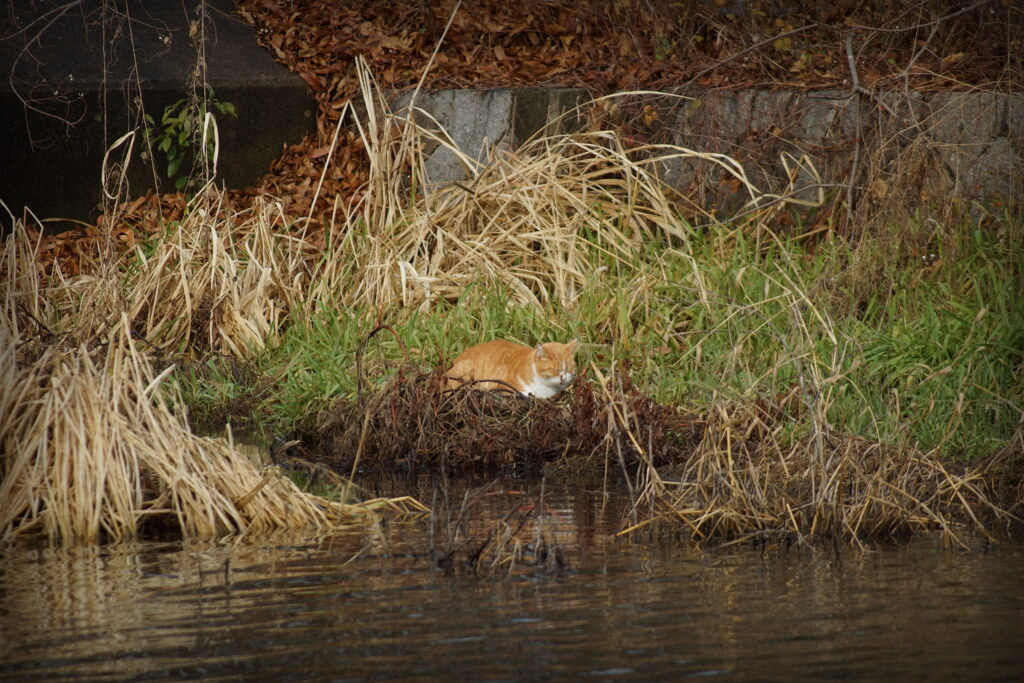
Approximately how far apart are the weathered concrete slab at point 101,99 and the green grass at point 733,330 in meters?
3.07

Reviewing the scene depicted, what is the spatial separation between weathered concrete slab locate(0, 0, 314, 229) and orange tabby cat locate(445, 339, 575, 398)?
435cm

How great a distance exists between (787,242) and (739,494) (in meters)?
4.18

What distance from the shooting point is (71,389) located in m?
5.74

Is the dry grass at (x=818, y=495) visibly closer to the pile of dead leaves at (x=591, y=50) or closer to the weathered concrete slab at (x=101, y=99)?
the pile of dead leaves at (x=591, y=50)

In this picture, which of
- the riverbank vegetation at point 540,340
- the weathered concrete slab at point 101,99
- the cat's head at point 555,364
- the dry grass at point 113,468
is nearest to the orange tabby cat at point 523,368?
the cat's head at point 555,364

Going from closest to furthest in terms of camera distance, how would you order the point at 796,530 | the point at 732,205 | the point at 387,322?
the point at 796,530, the point at 387,322, the point at 732,205

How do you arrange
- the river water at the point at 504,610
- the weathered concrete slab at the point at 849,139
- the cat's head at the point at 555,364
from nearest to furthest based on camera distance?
the river water at the point at 504,610, the cat's head at the point at 555,364, the weathered concrete slab at the point at 849,139

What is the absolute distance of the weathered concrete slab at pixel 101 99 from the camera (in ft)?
36.8

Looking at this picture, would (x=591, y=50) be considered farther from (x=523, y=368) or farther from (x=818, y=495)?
(x=818, y=495)

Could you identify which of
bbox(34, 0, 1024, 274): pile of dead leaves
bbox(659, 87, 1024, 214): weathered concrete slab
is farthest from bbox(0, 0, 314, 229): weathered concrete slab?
bbox(659, 87, 1024, 214): weathered concrete slab

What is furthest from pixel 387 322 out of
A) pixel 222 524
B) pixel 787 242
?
pixel 222 524

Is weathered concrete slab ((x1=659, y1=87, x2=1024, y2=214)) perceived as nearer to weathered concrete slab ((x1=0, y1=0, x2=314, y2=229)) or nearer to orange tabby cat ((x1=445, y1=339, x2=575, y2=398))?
orange tabby cat ((x1=445, y1=339, x2=575, y2=398))

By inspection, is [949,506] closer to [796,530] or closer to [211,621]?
[796,530]

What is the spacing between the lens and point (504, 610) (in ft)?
15.1
